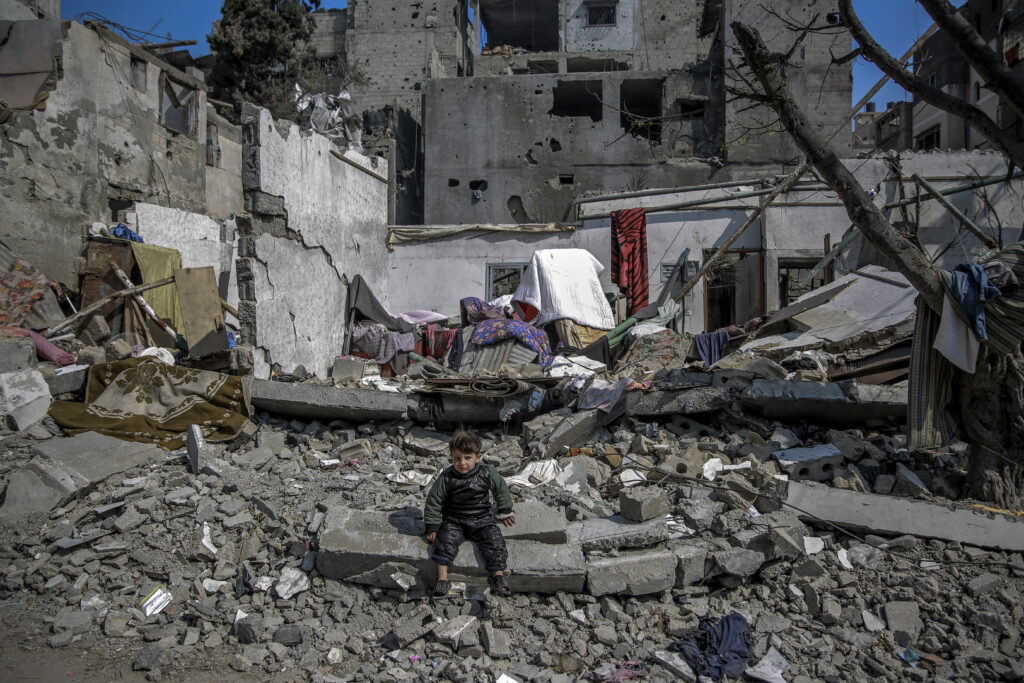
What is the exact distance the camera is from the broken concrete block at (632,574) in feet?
12.2

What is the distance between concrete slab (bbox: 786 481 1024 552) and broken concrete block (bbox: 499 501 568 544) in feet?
5.64

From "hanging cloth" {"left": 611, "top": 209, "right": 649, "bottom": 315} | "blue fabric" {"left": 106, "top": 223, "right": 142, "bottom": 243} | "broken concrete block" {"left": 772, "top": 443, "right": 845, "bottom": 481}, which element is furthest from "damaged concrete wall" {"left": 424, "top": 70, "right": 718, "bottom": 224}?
"broken concrete block" {"left": 772, "top": 443, "right": 845, "bottom": 481}

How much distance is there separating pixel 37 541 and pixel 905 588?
5.67 meters

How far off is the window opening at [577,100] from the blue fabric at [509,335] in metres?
11.5

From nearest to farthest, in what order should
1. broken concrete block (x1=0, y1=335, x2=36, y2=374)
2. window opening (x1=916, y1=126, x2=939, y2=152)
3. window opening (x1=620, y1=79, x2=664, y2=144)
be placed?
broken concrete block (x1=0, y1=335, x2=36, y2=374), window opening (x1=620, y1=79, x2=664, y2=144), window opening (x1=916, y1=126, x2=939, y2=152)

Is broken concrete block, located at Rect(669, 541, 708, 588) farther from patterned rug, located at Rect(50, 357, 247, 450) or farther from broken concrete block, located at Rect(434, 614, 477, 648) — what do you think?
patterned rug, located at Rect(50, 357, 247, 450)

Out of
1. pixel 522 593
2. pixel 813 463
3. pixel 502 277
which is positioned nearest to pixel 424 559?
pixel 522 593

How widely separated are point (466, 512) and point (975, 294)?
3.72 metres

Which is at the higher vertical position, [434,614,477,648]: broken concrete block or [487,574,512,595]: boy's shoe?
[487,574,512,595]: boy's shoe

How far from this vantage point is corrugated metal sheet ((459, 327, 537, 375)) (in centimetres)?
955

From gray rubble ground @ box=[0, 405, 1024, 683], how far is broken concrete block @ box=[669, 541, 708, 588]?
0.01 metres

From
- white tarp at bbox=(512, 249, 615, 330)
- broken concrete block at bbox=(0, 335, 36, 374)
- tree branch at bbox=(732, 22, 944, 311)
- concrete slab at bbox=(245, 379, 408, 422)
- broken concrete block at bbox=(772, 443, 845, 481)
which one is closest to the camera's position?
tree branch at bbox=(732, 22, 944, 311)

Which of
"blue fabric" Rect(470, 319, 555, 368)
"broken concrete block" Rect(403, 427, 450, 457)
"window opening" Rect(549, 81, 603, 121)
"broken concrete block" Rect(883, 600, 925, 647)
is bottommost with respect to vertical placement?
"broken concrete block" Rect(883, 600, 925, 647)

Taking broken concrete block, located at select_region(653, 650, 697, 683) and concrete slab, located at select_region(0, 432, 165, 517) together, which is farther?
concrete slab, located at select_region(0, 432, 165, 517)
